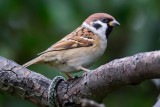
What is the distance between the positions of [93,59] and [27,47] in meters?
1.27

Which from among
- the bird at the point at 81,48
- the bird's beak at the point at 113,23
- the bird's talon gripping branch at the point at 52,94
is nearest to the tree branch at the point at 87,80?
the bird's talon gripping branch at the point at 52,94

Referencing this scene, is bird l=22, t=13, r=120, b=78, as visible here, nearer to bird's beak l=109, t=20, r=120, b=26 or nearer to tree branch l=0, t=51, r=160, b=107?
bird's beak l=109, t=20, r=120, b=26

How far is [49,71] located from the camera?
488 centimetres

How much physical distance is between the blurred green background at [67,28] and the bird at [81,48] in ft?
0.90

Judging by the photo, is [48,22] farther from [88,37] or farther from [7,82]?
[7,82]

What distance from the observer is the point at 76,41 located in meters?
4.42

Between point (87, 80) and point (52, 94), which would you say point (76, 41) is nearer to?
point (52, 94)

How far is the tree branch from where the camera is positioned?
113 inches

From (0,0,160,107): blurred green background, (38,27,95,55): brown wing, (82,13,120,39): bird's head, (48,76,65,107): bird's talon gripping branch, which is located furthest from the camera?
(0,0,160,107): blurred green background

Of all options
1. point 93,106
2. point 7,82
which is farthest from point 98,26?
point 93,106

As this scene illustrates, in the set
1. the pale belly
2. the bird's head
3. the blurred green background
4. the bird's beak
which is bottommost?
the pale belly

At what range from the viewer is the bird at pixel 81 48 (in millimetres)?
4191

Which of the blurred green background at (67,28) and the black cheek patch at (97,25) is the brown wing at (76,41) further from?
the blurred green background at (67,28)

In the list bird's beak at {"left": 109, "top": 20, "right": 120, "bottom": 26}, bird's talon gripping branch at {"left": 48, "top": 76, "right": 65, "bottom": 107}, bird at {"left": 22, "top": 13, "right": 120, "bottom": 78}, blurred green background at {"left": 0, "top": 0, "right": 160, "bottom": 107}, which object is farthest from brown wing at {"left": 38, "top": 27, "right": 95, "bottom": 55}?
bird's talon gripping branch at {"left": 48, "top": 76, "right": 65, "bottom": 107}
